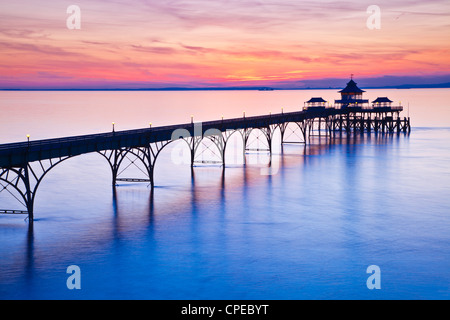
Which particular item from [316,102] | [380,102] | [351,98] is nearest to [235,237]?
[316,102]

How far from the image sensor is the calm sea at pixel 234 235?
32375mm

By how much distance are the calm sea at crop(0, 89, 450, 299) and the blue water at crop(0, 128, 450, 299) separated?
0.11 metres

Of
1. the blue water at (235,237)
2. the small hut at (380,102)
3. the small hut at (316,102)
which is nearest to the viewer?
the blue water at (235,237)

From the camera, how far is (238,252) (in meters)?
38.5

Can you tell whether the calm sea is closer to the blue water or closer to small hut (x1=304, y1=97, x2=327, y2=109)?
the blue water

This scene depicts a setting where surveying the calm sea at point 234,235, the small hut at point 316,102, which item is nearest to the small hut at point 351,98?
the small hut at point 316,102

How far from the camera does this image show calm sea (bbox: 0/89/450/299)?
1275 inches

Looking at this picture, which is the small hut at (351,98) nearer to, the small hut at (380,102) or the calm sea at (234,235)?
the small hut at (380,102)

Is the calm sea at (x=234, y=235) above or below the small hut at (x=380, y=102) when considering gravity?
below

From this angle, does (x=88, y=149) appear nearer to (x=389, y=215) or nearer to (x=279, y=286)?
(x=279, y=286)

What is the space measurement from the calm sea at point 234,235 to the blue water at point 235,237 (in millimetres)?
114

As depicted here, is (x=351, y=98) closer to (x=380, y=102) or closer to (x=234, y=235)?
(x=380, y=102)
